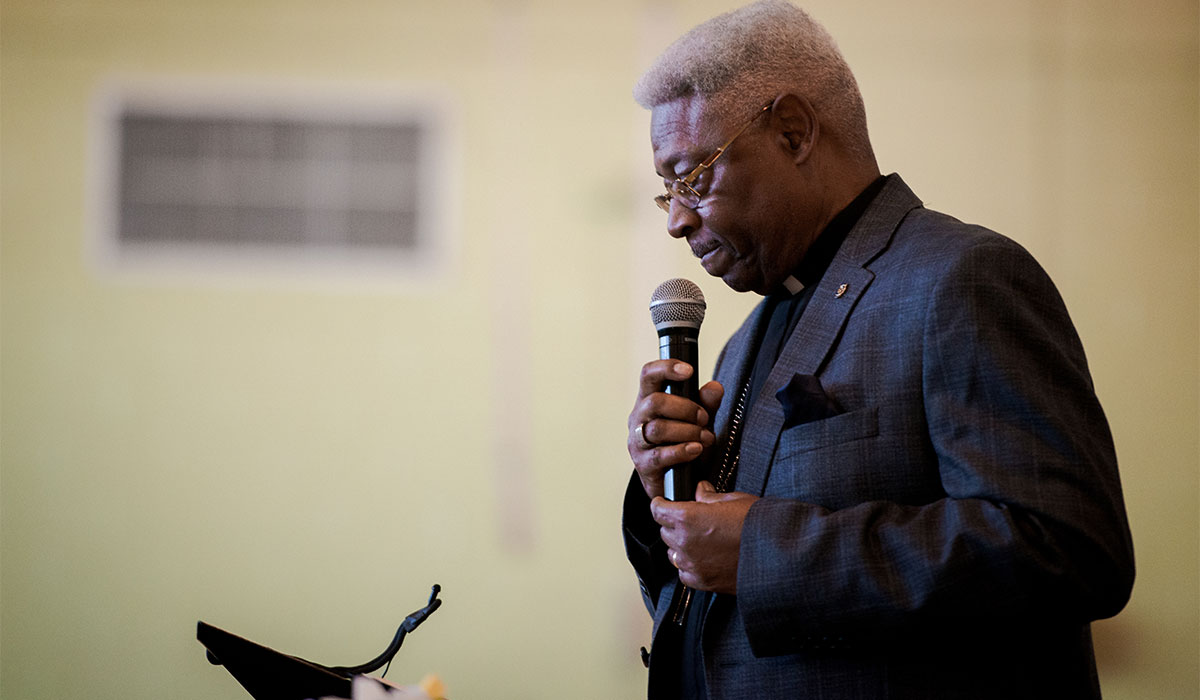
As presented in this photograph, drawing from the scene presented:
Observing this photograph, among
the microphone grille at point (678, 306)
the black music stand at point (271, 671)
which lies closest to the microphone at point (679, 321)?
the microphone grille at point (678, 306)

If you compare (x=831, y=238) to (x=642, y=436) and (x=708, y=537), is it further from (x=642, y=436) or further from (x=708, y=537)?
(x=708, y=537)

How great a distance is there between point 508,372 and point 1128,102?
113 inches

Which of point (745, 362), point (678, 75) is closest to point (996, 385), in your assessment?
point (745, 362)

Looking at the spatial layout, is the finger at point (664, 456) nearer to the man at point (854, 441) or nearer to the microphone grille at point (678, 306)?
the man at point (854, 441)

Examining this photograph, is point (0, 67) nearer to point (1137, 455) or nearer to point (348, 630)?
point (348, 630)

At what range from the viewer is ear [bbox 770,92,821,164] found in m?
1.58

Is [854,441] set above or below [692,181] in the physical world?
below

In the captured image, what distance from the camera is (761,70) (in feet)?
5.20

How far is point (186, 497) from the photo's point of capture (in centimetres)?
423

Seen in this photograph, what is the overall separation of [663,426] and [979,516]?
1.45 ft

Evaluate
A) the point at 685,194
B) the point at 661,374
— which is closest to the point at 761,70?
the point at 685,194

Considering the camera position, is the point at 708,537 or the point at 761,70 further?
the point at 761,70

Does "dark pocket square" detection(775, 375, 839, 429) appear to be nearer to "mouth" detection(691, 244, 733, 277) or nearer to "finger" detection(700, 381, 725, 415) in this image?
"finger" detection(700, 381, 725, 415)

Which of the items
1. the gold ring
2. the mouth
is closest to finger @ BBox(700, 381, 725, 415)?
the gold ring
